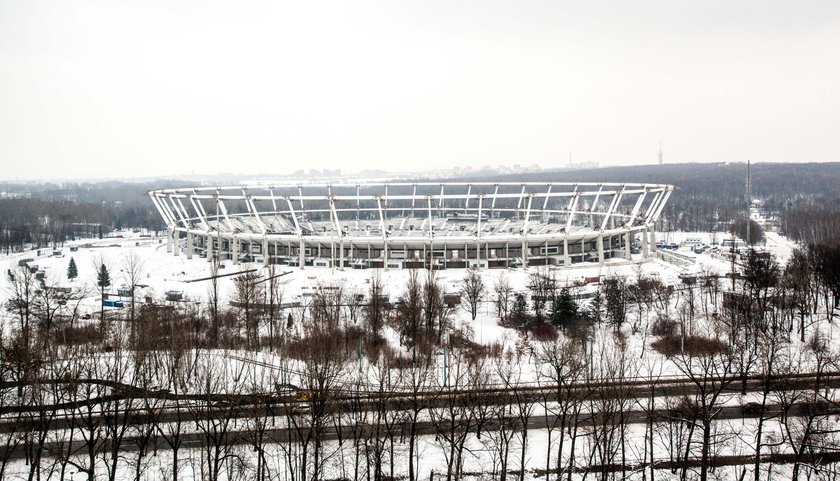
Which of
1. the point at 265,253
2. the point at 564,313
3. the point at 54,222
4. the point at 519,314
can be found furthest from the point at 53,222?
the point at 564,313

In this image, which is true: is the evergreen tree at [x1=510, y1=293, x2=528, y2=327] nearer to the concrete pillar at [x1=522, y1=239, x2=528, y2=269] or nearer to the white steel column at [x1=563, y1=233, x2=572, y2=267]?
the concrete pillar at [x1=522, y1=239, x2=528, y2=269]

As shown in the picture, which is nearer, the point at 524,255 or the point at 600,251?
the point at 524,255

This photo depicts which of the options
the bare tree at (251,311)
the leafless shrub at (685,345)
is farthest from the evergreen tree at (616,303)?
the bare tree at (251,311)

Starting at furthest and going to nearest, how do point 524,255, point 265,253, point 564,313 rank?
point 265,253 → point 524,255 → point 564,313

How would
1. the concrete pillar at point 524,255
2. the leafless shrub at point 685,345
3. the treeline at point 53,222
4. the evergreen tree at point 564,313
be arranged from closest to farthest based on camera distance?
the leafless shrub at point 685,345
the evergreen tree at point 564,313
the concrete pillar at point 524,255
the treeline at point 53,222

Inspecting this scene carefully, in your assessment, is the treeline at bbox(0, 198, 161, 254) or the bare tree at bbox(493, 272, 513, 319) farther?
the treeline at bbox(0, 198, 161, 254)

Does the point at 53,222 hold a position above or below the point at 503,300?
above

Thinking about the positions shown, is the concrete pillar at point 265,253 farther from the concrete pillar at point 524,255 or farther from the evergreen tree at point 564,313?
the evergreen tree at point 564,313

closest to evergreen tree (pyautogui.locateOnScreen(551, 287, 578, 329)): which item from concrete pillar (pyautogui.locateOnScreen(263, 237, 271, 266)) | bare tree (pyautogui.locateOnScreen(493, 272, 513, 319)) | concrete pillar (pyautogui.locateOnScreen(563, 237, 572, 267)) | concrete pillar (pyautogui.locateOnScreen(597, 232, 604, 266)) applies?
bare tree (pyautogui.locateOnScreen(493, 272, 513, 319))

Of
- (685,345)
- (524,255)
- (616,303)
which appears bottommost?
(685,345)

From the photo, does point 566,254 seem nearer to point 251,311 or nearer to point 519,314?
point 519,314

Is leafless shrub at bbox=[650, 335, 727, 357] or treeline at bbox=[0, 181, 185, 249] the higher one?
treeline at bbox=[0, 181, 185, 249]

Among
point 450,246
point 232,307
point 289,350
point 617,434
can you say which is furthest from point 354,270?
point 617,434
